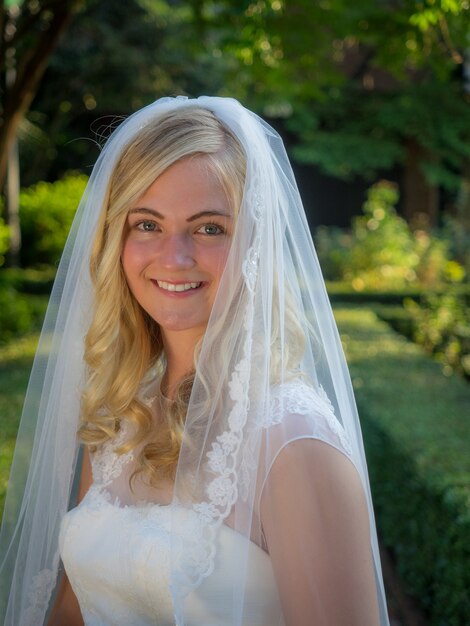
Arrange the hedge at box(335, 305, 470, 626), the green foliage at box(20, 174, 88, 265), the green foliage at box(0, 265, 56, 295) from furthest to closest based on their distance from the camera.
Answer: the green foliage at box(20, 174, 88, 265)
the green foliage at box(0, 265, 56, 295)
the hedge at box(335, 305, 470, 626)

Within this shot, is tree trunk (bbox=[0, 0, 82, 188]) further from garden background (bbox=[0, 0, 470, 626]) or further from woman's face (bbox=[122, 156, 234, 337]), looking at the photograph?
woman's face (bbox=[122, 156, 234, 337])

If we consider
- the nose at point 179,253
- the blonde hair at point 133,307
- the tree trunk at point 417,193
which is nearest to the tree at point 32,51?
the blonde hair at point 133,307

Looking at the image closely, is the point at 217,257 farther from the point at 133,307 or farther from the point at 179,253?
the point at 133,307

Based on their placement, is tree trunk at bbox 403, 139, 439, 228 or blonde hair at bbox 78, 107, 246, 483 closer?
blonde hair at bbox 78, 107, 246, 483

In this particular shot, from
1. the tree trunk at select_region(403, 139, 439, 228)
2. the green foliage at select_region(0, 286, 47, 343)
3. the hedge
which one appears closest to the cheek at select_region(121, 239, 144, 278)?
the hedge

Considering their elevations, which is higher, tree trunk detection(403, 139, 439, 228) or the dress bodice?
tree trunk detection(403, 139, 439, 228)

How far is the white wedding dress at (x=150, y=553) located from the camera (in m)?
2.00

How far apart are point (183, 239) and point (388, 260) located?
557 inches

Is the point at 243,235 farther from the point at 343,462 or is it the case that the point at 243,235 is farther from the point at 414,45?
the point at 414,45

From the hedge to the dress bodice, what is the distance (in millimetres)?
1798

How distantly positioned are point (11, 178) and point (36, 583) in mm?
13673

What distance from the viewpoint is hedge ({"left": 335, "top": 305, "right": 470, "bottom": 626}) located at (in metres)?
3.86

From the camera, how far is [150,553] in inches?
82.4

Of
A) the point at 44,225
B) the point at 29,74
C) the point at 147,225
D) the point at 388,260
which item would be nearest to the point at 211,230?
the point at 147,225
